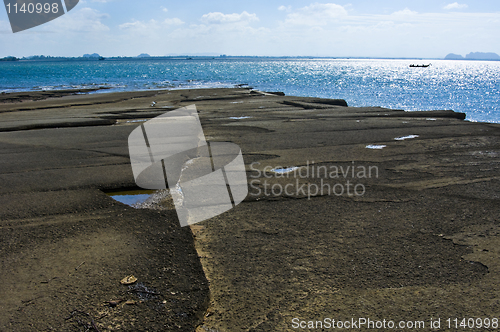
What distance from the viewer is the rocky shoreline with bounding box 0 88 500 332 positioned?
10.1 ft

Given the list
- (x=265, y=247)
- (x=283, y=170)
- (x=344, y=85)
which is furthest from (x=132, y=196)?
(x=344, y=85)

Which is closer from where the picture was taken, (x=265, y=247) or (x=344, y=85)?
(x=265, y=247)

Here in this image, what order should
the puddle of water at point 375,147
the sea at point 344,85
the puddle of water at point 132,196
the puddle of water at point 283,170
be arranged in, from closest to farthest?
the puddle of water at point 132,196 → the puddle of water at point 283,170 → the puddle of water at point 375,147 → the sea at point 344,85

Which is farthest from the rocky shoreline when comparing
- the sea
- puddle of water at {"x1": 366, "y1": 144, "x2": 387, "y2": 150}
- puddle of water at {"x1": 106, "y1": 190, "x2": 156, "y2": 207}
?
the sea

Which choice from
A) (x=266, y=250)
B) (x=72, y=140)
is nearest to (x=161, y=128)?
(x=72, y=140)

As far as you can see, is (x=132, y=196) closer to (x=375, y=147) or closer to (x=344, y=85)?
(x=375, y=147)

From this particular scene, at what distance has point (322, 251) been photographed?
157 inches

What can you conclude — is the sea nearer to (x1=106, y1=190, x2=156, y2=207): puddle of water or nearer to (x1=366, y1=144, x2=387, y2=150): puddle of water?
(x1=366, y1=144, x2=387, y2=150): puddle of water

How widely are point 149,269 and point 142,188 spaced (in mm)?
2610

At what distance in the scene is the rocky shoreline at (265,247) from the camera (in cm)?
308

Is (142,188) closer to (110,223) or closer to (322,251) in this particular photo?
(110,223)

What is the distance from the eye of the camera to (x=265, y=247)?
410cm

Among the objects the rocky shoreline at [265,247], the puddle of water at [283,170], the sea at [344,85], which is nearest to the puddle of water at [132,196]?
the rocky shoreline at [265,247]

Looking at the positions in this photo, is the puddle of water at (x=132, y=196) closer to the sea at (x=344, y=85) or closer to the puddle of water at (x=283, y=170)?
the puddle of water at (x=283, y=170)
